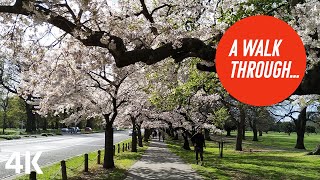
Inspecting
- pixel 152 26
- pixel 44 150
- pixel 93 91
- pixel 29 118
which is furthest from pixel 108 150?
pixel 29 118

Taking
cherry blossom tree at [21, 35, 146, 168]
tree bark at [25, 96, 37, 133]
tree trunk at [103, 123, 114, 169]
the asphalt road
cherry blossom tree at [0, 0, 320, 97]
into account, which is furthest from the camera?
tree bark at [25, 96, 37, 133]

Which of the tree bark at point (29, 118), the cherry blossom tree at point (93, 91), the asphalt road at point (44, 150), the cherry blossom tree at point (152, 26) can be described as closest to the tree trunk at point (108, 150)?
the cherry blossom tree at point (93, 91)

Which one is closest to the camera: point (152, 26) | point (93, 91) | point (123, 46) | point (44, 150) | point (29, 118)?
point (123, 46)

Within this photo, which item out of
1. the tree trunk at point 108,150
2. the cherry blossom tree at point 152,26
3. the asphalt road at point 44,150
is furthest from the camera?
the asphalt road at point 44,150

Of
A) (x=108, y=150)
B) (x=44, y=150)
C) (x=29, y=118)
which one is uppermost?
(x=29, y=118)

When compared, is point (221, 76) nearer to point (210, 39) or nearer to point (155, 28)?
point (210, 39)

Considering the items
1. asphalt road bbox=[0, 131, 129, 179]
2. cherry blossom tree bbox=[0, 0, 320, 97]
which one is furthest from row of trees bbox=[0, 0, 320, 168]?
asphalt road bbox=[0, 131, 129, 179]

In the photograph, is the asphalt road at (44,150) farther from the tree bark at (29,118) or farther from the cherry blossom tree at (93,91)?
the tree bark at (29,118)

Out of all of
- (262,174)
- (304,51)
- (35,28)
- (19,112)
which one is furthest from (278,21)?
(19,112)

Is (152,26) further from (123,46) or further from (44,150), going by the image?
(44,150)

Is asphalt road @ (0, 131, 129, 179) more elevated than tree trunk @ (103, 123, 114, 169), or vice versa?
tree trunk @ (103, 123, 114, 169)

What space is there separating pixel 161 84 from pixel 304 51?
11.4m

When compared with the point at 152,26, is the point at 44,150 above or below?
below

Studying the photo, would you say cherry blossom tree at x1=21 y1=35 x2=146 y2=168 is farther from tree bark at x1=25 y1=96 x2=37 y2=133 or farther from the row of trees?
tree bark at x1=25 y1=96 x2=37 y2=133
